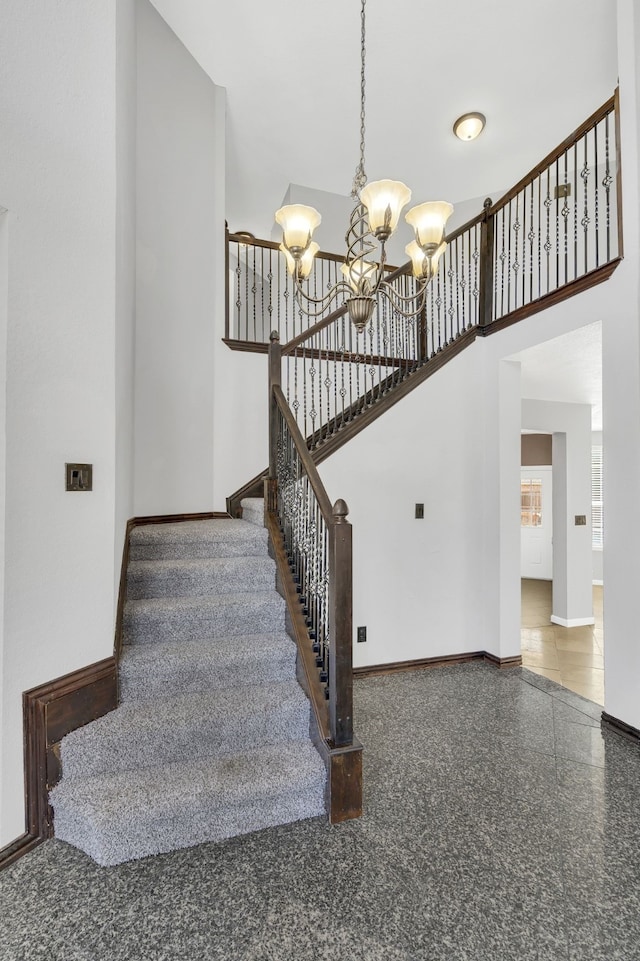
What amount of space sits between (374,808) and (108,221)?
9.57 feet

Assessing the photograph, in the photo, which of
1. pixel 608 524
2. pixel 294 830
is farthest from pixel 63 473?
pixel 608 524

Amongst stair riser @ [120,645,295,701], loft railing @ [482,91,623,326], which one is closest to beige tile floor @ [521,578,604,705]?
stair riser @ [120,645,295,701]

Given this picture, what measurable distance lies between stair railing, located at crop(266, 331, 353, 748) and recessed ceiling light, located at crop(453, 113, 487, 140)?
340cm

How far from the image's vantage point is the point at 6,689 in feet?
5.75

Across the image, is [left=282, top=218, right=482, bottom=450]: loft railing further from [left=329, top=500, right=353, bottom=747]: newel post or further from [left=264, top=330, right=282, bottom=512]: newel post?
[left=329, top=500, right=353, bottom=747]: newel post

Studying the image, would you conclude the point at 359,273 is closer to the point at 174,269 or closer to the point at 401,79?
the point at 174,269

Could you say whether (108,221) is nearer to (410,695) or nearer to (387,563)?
(387,563)

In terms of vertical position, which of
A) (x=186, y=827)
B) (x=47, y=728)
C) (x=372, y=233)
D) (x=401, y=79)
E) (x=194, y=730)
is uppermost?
(x=401, y=79)

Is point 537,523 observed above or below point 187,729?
above

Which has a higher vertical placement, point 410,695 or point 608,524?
point 608,524

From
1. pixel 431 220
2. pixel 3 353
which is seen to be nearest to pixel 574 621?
pixel 431 220

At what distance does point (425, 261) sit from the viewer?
2531 millimetres

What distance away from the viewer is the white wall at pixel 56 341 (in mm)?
1791

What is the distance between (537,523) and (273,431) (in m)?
6.78
